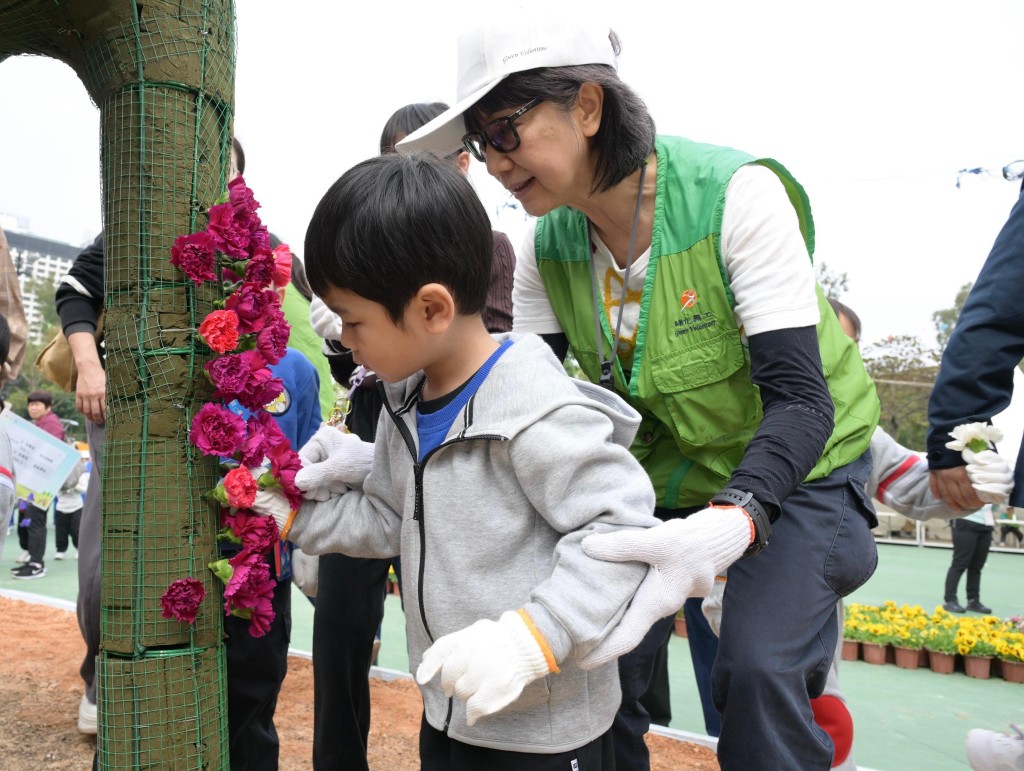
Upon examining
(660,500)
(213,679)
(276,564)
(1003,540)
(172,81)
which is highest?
(172,81)

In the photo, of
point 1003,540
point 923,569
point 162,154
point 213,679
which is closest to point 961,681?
point 213,679

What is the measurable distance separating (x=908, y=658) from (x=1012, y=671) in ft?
2.28

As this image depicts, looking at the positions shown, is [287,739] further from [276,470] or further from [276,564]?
[276,470]

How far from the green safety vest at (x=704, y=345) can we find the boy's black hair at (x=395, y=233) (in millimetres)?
586

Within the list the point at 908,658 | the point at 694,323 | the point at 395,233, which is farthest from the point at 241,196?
the point at 908,658

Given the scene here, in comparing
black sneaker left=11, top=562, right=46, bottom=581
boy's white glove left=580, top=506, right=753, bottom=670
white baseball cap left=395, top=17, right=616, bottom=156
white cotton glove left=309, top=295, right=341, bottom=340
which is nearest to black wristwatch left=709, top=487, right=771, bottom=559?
boy's white glove left=580, top=506, right=753, bottom=670

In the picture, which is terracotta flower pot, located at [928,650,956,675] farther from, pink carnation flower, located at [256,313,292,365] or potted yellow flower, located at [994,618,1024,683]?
pink carnation flower, located at [256,313,292,365]

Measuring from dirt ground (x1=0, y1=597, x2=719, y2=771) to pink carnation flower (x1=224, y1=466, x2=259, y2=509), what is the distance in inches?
79.7

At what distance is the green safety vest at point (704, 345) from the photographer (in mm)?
2123

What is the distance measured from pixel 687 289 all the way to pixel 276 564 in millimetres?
1276

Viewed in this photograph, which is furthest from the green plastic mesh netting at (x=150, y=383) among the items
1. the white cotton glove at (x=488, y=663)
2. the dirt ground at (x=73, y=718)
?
the dirt ground at (x=73, y=718)

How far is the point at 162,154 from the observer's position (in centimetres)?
195

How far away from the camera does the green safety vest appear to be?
2.12 metres

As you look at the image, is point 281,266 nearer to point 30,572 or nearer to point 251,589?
point 251,589
